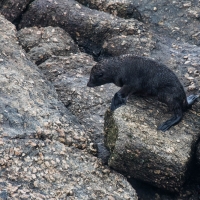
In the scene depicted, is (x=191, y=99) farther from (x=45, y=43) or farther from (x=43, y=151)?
(x=45, y=43)

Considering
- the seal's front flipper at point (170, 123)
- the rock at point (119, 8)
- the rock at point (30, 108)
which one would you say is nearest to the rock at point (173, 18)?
the rock at point (119, 8)

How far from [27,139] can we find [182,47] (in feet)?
13.2

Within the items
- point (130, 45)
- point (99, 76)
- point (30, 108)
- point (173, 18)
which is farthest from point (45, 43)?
point (173, 18)

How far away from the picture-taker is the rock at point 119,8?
29.2 feet

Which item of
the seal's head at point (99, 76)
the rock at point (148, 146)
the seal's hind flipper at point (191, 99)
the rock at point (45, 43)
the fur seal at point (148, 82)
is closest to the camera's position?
the rock at point (148, 146)

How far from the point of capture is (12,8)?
876cm

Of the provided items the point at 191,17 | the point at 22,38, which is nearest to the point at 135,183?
the point at 22,38

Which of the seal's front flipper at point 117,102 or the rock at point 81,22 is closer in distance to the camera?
the seal's front flipper at point 117,102

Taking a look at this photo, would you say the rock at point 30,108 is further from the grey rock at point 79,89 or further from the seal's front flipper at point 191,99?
the seal's front flipper at point 191,99

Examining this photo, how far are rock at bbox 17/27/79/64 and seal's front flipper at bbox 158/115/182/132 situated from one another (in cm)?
290

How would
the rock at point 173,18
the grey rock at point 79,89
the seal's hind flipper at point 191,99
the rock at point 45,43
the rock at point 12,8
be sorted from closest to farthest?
the seal's hind flipper at point 191,99, the grey rock at point 79,89, the rock at point 45,43, the rock at point 12,8, the rock at point 173,18

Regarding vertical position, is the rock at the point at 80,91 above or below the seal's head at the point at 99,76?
below

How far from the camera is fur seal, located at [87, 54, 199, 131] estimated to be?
5.90 m

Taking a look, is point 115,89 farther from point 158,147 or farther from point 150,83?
point 158,147
